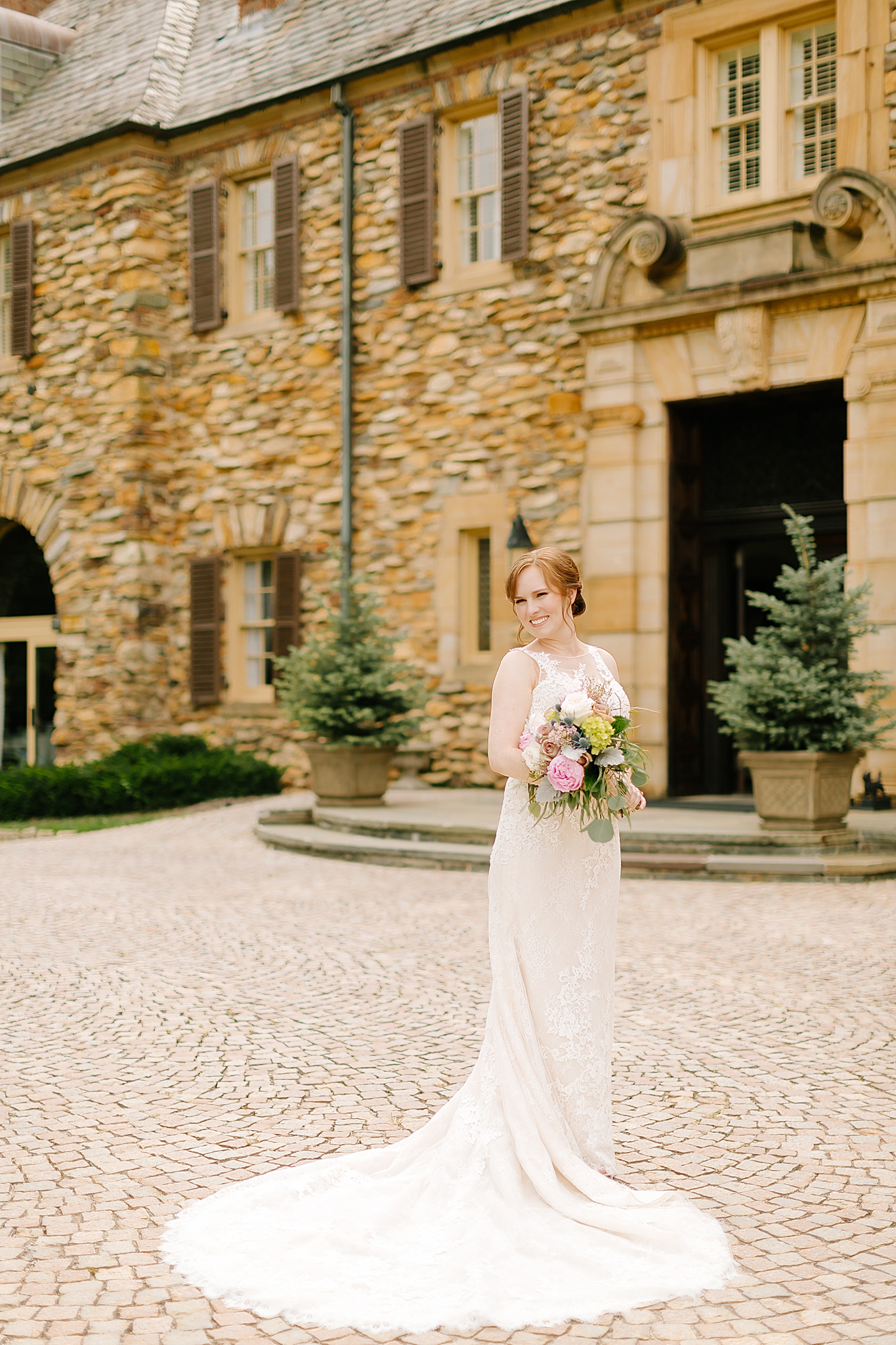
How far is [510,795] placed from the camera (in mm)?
3539

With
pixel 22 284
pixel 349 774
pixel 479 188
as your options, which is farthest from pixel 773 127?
pixel 22 284

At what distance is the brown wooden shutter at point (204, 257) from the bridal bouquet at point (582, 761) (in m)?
12.8

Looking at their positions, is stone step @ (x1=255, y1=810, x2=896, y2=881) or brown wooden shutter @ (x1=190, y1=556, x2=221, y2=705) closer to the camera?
stone step @ (x1=255, y1=810, x2=896, y2=881)

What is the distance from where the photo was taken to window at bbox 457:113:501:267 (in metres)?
13.5

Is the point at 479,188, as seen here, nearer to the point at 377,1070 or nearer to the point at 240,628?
the point at 240,628

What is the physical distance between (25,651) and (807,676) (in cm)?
1165

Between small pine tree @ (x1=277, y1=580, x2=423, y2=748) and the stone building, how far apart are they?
1.75 metres

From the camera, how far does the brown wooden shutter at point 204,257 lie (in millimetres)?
15242

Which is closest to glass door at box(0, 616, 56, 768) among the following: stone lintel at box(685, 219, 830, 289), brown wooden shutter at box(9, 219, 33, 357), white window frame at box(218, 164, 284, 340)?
brown wooden shutter at box(9, 219, 33, 357)

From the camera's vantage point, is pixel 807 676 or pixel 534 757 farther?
pixel 807 676

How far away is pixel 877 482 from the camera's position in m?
10.8

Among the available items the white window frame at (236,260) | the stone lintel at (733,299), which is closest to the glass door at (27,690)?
the white window frame at (236,260)

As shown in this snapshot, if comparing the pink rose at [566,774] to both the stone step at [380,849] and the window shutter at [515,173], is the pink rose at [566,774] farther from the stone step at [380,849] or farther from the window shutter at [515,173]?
the window shutter at [515,173]

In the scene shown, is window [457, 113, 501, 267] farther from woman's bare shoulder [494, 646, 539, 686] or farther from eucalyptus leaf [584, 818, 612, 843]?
eucalyptus leaf [584, 818, 612, 843]
